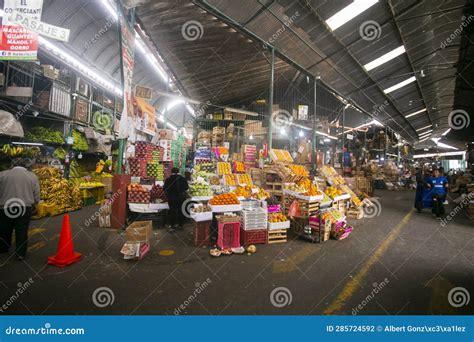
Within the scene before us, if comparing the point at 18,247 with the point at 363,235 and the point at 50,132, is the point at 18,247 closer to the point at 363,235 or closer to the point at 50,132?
the point at 50,132

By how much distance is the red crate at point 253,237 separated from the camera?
5.44 m

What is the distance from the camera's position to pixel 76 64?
29.9ft

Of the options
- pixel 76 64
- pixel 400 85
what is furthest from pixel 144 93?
pixel 400 85

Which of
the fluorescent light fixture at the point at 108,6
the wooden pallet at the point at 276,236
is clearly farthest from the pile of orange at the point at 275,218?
the fluorescent light fixture at the point at 108,6

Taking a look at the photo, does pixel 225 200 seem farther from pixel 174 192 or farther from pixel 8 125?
pixel 8 125

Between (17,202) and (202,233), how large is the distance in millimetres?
3422

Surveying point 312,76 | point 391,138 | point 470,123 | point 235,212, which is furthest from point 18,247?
point 391,138

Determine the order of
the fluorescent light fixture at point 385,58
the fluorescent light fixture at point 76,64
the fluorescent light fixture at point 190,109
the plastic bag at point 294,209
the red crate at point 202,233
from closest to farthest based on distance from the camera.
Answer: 1. the red crate at point 202,233
2. the plastic bag at point 294,209
3. the fluorescent light fixture at point 76,64
4. the fluorescent light fixture at point 385,58
5. the fluorescent light fixture at point 190,109

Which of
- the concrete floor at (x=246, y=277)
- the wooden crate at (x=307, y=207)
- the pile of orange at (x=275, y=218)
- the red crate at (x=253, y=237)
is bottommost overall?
the concrete floor at (x=246, y=277)

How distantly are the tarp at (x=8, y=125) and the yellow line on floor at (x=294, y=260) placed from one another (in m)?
7.84

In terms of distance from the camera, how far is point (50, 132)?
357 inches

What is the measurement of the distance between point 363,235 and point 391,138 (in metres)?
26.0

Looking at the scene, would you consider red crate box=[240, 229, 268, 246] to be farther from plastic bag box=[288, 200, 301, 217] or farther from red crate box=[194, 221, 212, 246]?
plastic bag box=[288, 200, 301, 217]

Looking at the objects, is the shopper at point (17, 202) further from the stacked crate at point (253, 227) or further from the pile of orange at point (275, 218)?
the pile of orange at point (275, 218)
